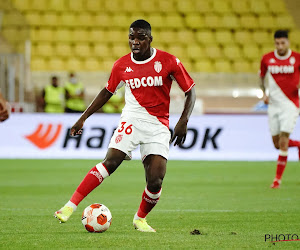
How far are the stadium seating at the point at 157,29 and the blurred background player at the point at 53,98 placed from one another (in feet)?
12.5

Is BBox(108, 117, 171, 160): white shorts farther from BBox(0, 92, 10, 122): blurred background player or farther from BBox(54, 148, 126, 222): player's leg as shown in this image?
BBox(0, 92, 10, 122): blurred background player

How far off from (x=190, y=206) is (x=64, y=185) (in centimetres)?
304

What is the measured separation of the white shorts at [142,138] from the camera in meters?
6.15

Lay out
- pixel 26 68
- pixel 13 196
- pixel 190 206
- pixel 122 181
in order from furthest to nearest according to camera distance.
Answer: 1. pixel 26 68
2. pixel 122 181
3. pixel 13 196
4. pixel 190 206

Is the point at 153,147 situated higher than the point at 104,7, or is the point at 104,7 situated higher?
the point at 104,7

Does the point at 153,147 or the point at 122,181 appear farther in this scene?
the point at 122,181

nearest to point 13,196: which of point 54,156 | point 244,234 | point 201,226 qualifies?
point 201,226

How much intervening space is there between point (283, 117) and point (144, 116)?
455cm

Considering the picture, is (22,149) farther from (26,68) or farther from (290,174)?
(290,174)

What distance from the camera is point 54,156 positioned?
1563cm

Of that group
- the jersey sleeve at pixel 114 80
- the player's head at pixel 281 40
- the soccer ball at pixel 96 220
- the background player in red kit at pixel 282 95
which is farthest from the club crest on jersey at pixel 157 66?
the background player in red kit at pixel 282 95

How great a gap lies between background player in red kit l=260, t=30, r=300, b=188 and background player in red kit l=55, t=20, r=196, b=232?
4363 millimetres

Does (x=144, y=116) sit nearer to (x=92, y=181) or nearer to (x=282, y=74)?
(x=92, y=181)

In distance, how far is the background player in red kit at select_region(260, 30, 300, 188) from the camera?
10.3m
